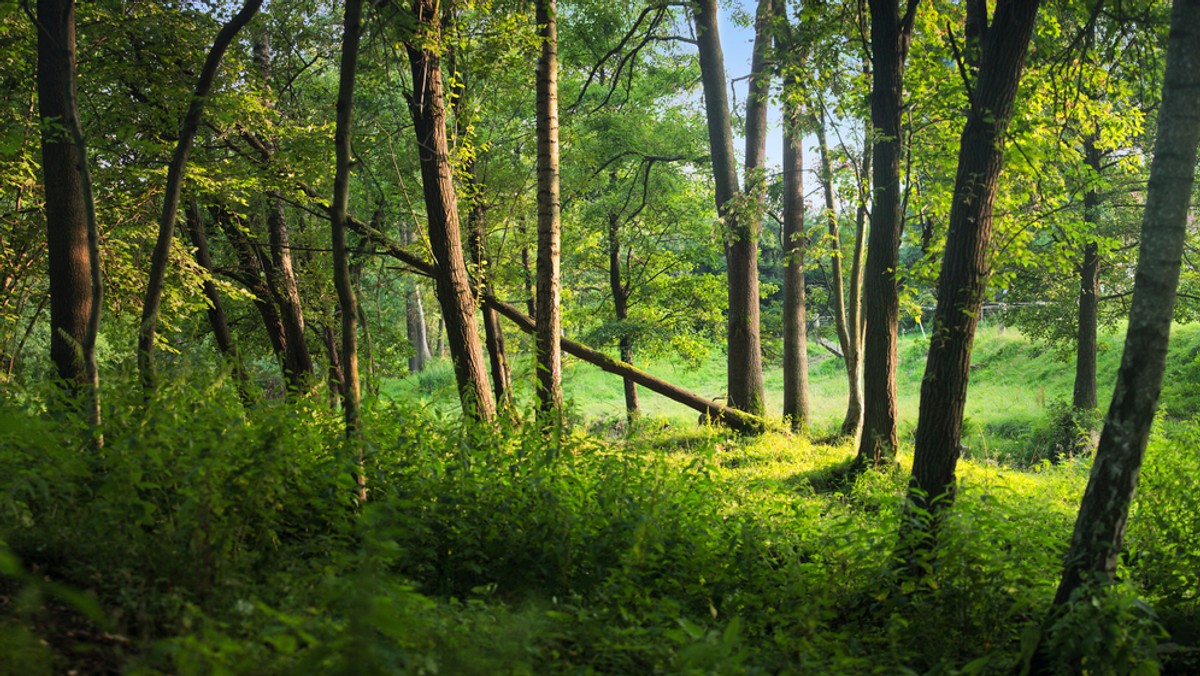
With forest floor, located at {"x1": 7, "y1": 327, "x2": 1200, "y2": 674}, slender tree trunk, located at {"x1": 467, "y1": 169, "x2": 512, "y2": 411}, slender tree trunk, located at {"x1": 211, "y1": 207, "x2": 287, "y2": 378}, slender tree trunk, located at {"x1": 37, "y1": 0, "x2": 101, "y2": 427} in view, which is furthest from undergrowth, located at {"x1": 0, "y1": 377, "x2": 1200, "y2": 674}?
slender tree trunk, located at {"x1": 467, "y1": 169, "x2": 512, "y2": 411}

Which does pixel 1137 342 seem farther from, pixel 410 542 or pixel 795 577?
pixel 410 542

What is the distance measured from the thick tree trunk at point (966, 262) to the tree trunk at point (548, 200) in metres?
3.41

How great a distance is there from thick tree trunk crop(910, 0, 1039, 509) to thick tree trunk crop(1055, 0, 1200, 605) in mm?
1391

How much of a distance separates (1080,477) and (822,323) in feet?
75.4

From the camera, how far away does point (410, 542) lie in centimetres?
425

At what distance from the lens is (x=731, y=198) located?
1316 cm

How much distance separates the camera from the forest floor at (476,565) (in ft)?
9.15

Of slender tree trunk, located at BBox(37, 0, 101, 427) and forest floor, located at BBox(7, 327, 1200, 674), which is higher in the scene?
slender tree trunk, located at BBox(37, 0, 101, 427)

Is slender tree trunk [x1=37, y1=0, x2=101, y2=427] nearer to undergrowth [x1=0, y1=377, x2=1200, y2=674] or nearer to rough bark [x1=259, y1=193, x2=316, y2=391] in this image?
undergrowth [x1=0, y1=377, x2=1200, y2=674]

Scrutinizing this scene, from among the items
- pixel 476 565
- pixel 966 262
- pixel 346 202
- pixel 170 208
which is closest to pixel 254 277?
pixel 170 208

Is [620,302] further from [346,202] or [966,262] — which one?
[346,202]

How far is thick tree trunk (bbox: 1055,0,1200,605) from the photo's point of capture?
12.4 feet

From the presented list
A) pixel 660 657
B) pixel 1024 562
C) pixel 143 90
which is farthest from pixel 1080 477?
pixel 143 90

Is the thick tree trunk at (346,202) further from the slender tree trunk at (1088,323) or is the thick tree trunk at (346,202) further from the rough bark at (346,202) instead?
the slender tree trunk at (1088,323)
